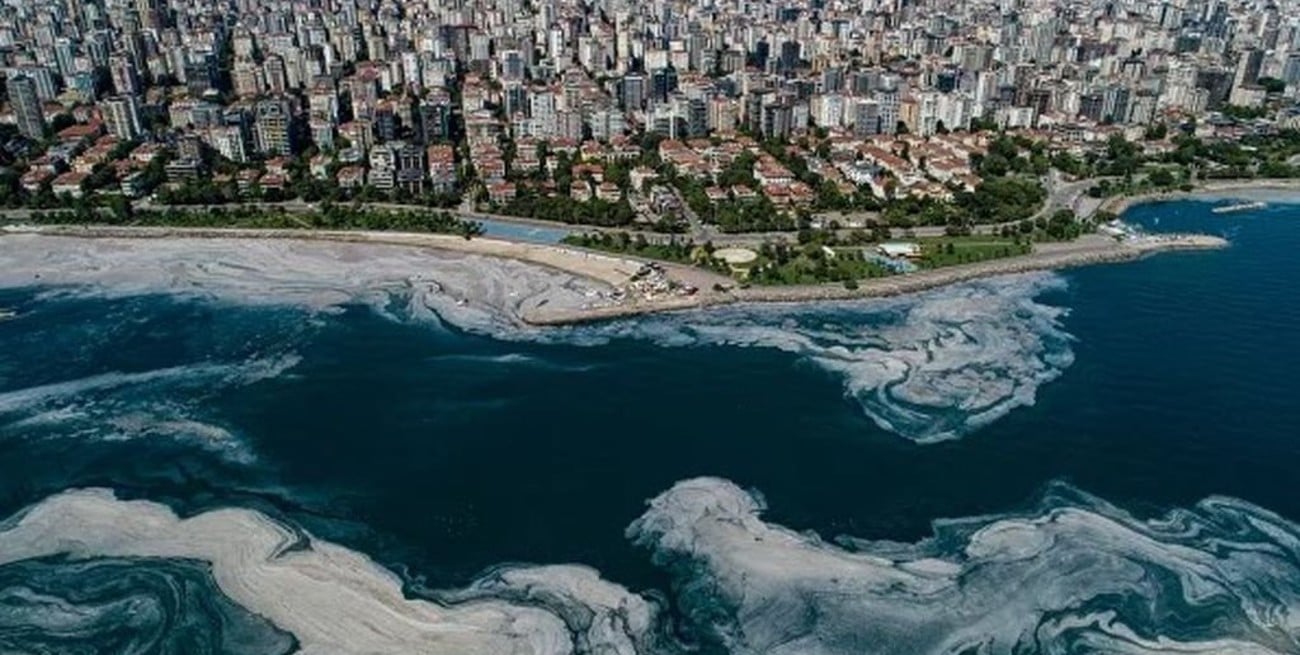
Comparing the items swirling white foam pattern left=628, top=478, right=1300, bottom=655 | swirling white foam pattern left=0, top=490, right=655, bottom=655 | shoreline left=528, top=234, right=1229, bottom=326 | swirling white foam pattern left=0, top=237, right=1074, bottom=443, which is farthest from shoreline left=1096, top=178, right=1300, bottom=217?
swirling white foam pattern left=0, top=490, right=655, bottom=655

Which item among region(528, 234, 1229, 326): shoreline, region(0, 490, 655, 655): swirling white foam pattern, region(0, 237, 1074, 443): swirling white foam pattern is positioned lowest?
region(0, 490, 655, 655): swirling white foam pattern

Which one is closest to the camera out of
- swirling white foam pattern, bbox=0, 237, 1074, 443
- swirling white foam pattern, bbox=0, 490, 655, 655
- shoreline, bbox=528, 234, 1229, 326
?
swirling white foam pattern, bbox=0, 490, 655, 655

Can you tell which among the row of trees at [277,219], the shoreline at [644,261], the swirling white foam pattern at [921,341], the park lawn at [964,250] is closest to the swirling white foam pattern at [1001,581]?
the swirling white foam pattern at [921,341]

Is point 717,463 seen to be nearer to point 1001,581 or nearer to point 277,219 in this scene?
point 1001,581

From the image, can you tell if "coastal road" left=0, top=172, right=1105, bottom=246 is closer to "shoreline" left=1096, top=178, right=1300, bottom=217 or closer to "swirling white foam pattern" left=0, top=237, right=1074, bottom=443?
"shoreline" left=1096, top=178, right=1300, bottom=217

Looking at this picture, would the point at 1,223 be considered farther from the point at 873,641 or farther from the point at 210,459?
the point at 873,641

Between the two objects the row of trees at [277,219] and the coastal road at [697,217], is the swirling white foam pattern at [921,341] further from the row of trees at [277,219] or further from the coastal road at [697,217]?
the row of trees at [277,219]

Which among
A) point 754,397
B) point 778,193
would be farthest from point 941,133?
point 754,397
